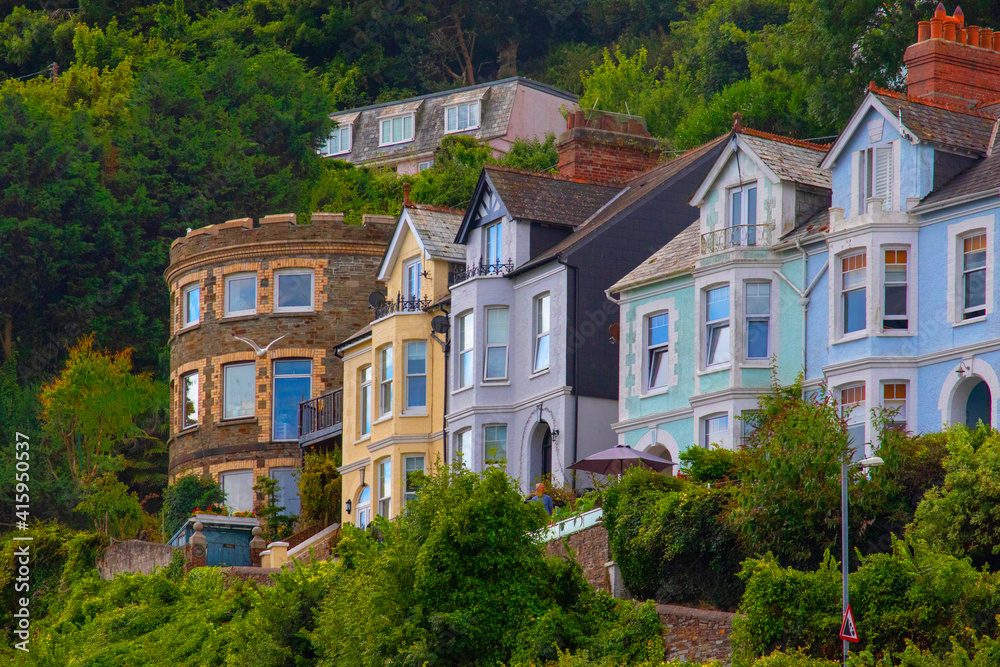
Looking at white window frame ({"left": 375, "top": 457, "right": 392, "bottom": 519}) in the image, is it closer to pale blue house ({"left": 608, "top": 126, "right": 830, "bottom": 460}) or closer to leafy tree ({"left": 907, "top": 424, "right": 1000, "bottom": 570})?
pale blue house ({"left": 608, "top": 126, "right": 830, "bottom": 460})

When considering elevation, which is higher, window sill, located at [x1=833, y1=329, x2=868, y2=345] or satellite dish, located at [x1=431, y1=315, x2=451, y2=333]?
satellite dish, located at [x1=431, y1=315, x2=451, y2=333]

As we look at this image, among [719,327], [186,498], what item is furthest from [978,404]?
[186,498]

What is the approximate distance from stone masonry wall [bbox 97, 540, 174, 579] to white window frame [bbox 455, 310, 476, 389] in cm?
883

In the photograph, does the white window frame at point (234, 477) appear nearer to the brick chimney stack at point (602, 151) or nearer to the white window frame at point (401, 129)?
the brick chimney stack at point (602, 151)

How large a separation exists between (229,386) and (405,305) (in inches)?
397

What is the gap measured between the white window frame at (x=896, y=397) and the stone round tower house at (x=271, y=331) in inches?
911

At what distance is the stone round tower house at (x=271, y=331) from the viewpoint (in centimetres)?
5634

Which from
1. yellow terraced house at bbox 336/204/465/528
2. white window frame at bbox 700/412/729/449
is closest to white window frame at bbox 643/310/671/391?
white window frame at bbox 700/412/729/449

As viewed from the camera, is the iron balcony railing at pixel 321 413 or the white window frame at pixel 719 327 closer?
the white window frame at pixel 719 327

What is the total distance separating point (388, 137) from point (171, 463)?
3871cm

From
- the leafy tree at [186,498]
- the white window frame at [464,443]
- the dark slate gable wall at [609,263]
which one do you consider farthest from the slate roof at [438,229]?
the leafy tree at [186,498]

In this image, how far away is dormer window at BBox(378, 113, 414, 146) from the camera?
94125mm

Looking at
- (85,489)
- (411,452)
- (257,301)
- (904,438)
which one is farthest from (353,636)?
(85,489)

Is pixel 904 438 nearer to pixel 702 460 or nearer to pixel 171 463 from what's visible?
pixel 702 460
